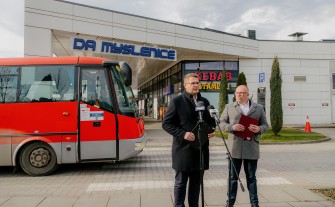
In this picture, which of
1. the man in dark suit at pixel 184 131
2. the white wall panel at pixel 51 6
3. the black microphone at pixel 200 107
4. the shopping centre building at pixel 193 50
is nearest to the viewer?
the black microphone at pixel 200 107

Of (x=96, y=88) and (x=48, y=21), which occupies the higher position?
(x=48, y=21)

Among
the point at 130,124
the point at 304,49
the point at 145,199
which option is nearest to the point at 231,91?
the point at 304,49

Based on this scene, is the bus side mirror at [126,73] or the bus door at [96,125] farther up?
the bus side mirror at [126,73]

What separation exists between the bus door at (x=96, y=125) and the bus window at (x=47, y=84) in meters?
0.41

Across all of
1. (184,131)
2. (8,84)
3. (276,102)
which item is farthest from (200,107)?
(276,102)

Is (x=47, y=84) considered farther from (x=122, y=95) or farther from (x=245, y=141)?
(x=245, y=141)

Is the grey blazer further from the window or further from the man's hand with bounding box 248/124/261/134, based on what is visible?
the window

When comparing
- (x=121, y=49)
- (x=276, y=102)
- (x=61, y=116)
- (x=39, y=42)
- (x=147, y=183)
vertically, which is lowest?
(x=147, y=183)

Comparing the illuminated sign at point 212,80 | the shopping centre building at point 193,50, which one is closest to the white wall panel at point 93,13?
the shopping centre building at point 193,50

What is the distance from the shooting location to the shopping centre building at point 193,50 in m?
17.8

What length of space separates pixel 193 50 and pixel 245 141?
19.3 meters

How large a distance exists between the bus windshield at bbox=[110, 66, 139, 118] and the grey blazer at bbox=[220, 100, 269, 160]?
4.02 metres

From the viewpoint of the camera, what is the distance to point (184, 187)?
4262 mm

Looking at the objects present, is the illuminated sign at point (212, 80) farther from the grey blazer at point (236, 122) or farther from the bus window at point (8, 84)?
the grey blazer at point (236, 122)
